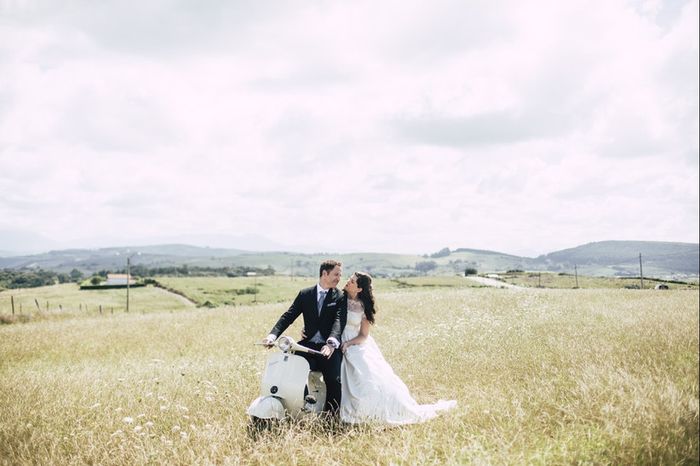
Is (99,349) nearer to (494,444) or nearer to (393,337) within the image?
(393,337)

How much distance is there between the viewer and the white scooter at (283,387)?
19.7ft

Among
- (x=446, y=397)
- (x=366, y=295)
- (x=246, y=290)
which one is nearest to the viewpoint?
(x=366, y=295)

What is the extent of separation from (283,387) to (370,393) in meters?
1.46

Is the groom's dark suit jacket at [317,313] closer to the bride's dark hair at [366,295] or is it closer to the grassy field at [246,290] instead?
the bride's dark hair at [366,295]

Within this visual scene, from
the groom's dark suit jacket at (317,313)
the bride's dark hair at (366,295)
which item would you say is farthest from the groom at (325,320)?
the bride's dark hair at (366,295)

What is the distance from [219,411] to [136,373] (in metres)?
4.28

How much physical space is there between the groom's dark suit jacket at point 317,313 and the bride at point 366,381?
34 centimetres

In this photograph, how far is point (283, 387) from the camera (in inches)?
238

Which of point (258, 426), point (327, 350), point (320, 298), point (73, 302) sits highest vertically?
point (320, 298)

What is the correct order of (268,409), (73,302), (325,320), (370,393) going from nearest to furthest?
(268,409)
(370,393)
(325,320)
(73,302)

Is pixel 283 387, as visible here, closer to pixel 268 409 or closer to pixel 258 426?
pixel 268 409

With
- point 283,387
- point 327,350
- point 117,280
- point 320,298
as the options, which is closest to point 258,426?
point 283,387

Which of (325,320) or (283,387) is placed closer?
(283,387)

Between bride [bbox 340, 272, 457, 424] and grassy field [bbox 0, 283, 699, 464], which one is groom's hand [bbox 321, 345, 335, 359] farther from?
grassy field [bbox 0, 283, 699, 464]
